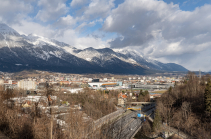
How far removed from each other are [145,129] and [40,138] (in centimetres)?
1846

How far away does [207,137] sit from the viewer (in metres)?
19.5

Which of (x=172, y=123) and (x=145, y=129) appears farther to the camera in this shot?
(x=172, y=123)

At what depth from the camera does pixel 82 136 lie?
284 inches

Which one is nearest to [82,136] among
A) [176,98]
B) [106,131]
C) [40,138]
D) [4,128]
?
[106,131]

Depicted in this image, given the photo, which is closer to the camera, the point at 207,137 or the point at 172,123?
the point at 207,137

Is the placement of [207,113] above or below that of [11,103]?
below

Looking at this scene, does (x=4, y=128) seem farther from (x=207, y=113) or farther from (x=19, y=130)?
(x=207, y=113)

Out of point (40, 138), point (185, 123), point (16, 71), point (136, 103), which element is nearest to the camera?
point (40, 138)

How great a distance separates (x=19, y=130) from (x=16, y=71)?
592ft

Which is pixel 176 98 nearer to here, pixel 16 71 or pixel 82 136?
pixel 82 136

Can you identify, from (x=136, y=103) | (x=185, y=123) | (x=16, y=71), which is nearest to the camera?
(x=185, y=123)

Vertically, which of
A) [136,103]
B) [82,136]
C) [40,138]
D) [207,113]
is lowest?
[136,103]

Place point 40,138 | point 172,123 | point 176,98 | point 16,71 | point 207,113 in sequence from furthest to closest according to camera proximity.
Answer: point 16,71 → point 176,98 → point 172,123 → point 207,113 → point 40,138

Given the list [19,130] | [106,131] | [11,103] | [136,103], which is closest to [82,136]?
[106,131]
